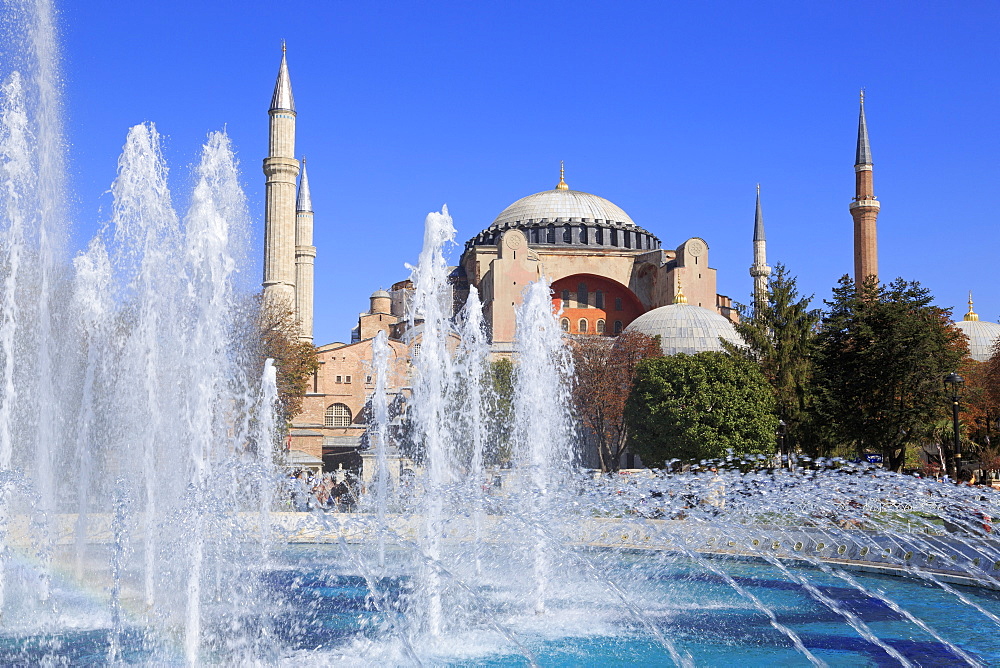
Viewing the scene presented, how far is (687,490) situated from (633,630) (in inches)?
257

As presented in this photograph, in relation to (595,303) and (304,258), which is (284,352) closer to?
(304,258)

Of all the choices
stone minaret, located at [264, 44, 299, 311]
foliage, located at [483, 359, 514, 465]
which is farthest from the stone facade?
foliage, located at [483, 359, 514, 465]

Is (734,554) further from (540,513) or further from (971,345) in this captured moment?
(971,345)

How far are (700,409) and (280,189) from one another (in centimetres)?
1547

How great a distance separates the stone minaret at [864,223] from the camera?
120 feet

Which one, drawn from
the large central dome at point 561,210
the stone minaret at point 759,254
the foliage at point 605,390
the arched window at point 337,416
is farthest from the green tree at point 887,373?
the stone minaret at point 759,254

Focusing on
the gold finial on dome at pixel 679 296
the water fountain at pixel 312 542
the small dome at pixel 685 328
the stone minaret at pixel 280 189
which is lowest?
the water fountain at pixel 312 542

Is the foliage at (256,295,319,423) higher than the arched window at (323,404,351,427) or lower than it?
higher

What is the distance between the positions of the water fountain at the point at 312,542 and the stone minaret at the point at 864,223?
25404mm

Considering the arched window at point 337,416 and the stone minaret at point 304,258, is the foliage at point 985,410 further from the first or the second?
the stone minaret at point 304,258

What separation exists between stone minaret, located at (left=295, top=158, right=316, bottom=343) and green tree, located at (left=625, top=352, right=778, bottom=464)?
52.3ft

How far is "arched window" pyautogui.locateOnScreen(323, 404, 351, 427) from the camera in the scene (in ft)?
121

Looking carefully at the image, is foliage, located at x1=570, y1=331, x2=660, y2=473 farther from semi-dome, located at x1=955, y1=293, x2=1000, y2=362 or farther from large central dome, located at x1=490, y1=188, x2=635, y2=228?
semi-dome, located at x1=955, y1=293, x2=1000, y2=362

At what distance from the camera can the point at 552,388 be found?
13703 millimetres
